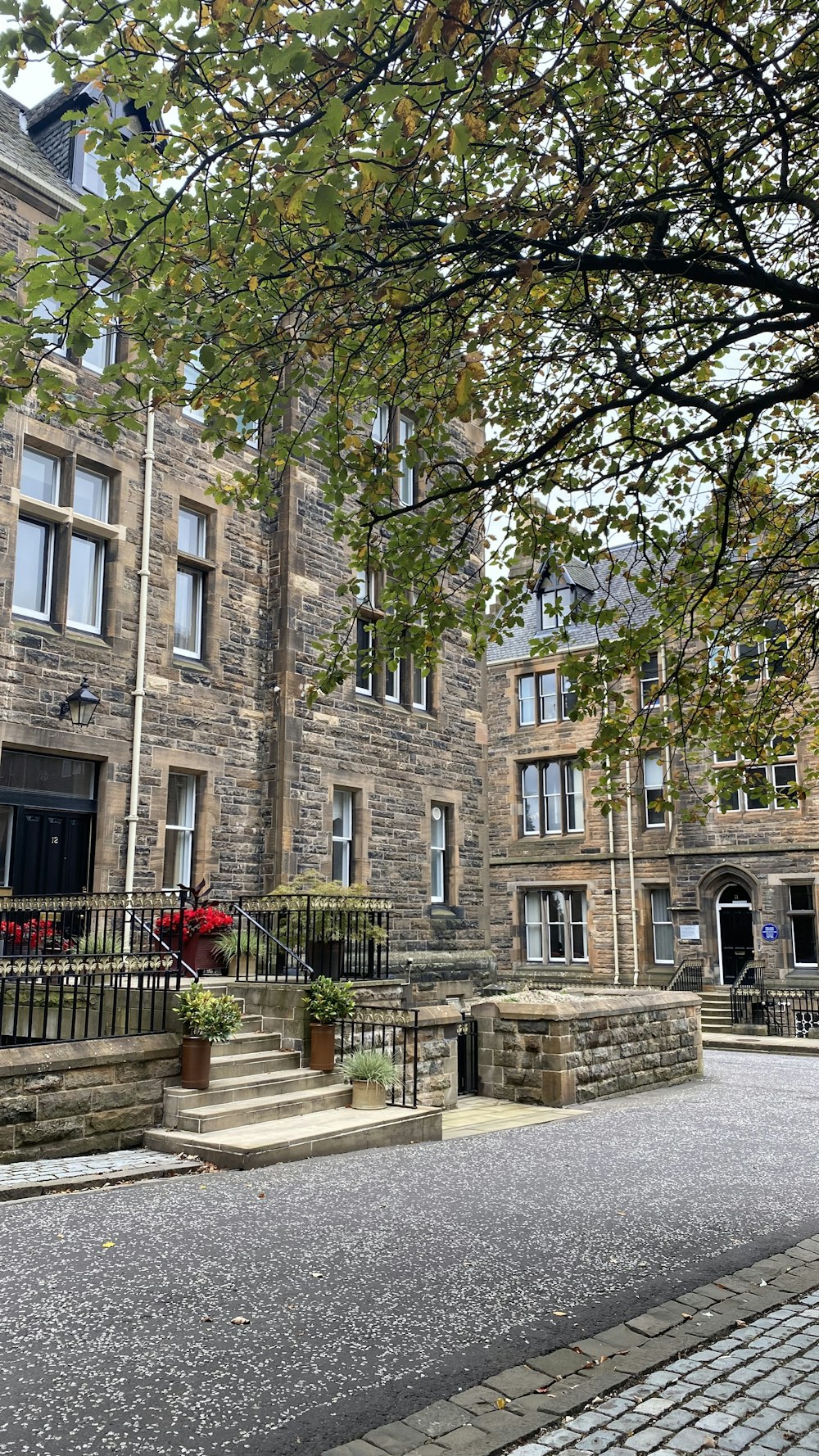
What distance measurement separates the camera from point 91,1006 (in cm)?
1185

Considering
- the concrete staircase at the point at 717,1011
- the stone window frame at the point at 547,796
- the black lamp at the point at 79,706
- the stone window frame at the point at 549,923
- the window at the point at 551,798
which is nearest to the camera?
the black lamp at the point at 79,706

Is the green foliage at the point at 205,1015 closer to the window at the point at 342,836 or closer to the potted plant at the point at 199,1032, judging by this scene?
the potted plant at the point at 199,1032

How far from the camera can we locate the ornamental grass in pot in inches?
471

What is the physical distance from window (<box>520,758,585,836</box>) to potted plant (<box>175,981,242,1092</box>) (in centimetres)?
2451

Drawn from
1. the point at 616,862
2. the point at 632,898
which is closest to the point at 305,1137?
the point at 632,898

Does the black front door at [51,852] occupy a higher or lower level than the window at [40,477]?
lower

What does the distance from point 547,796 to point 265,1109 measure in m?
25.3

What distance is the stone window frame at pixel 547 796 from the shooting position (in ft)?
112

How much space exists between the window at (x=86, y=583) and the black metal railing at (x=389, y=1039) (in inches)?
259

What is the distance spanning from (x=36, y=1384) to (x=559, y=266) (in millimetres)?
6125

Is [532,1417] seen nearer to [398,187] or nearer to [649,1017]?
[398,187]

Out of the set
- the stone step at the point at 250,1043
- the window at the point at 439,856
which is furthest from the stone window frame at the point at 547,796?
the stone step at the point at 250,1043

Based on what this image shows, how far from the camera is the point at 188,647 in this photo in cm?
1675

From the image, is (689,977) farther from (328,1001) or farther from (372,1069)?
(372,1069)
